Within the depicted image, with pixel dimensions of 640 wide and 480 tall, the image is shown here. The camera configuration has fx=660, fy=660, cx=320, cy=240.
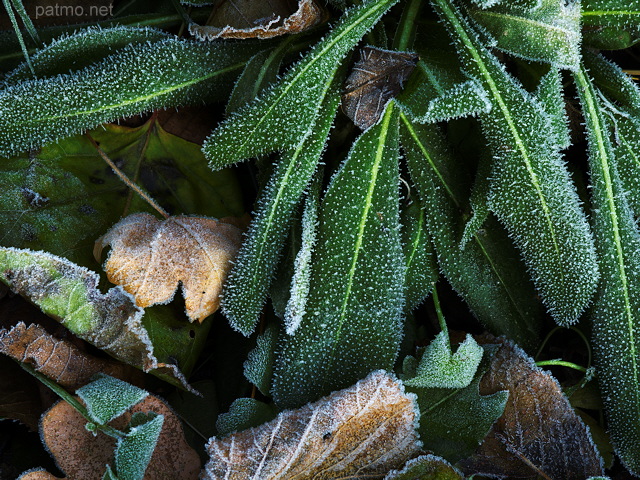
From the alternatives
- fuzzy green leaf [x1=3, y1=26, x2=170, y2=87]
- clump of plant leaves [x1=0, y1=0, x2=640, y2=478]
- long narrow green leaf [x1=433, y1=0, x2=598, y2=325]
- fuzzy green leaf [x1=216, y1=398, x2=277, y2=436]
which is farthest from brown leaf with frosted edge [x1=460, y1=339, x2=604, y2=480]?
fuzzy green leaf [x1=3, y1=26, x2=170, y2=87]

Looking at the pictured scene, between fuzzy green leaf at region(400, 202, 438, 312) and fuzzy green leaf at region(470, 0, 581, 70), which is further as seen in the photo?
fuzzy green leaf at region(400, 202, 438, 312)

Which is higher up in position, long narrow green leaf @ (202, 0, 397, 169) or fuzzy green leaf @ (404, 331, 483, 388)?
long narrow green leaf @ (202, 0, 397, 169)

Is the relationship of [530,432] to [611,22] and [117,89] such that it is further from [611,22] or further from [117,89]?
[117,89]

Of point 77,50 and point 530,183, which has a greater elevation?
point 77,50

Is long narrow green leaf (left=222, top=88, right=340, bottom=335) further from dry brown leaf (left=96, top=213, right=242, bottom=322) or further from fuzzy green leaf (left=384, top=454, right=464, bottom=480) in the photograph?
A: fuzzy green leaf (left=384, top=454, right=464, bottom=480)

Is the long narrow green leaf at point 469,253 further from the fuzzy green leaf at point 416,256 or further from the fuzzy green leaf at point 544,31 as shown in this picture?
the fuzzy green leaf at point 544,31

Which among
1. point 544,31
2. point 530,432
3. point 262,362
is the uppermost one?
point 544,31

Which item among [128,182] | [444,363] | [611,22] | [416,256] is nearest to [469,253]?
[416,256]
